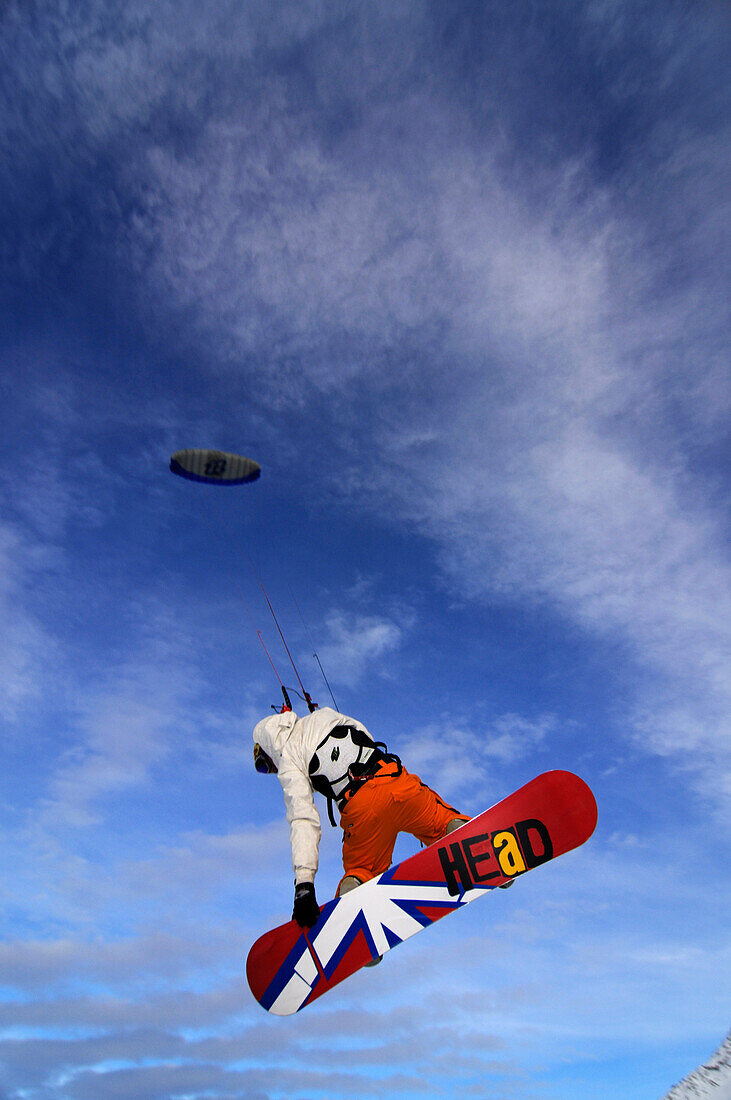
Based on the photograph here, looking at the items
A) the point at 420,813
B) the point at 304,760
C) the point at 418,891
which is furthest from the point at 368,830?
the point at 304,760

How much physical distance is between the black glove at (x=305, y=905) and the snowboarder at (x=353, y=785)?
51 centimetres

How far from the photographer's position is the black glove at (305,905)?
7.08 meters

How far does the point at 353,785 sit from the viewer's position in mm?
7875

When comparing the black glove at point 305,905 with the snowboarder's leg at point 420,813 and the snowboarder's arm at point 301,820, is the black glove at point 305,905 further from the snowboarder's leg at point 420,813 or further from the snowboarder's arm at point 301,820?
the snowboarder's leg at point 420,813

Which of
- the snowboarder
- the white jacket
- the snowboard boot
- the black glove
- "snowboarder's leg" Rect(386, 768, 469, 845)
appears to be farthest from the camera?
"snowboarder's leg" Rect(386, 768, 469, 845)

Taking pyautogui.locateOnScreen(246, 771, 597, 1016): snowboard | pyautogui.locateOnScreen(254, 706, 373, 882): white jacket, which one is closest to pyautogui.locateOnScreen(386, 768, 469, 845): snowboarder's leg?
pyautogui.locateOnScreen(246, 771, 597, 1016): snowboard

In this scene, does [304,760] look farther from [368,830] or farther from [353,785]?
[368,830]

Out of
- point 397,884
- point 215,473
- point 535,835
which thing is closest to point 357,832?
point 397,884

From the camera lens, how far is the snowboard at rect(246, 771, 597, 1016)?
7.18 m

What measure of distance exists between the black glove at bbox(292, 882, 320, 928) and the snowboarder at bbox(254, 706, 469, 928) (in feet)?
1.69

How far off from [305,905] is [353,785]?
134cm

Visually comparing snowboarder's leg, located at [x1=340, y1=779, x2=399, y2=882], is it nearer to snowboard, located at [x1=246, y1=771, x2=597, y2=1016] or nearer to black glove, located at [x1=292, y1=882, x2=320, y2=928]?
snowboard, located at [x1=246, y1=771, x2=597, y2=1016]

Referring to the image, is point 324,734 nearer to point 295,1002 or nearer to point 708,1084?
point 295,1002

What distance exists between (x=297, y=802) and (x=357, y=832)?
36.3 inches
